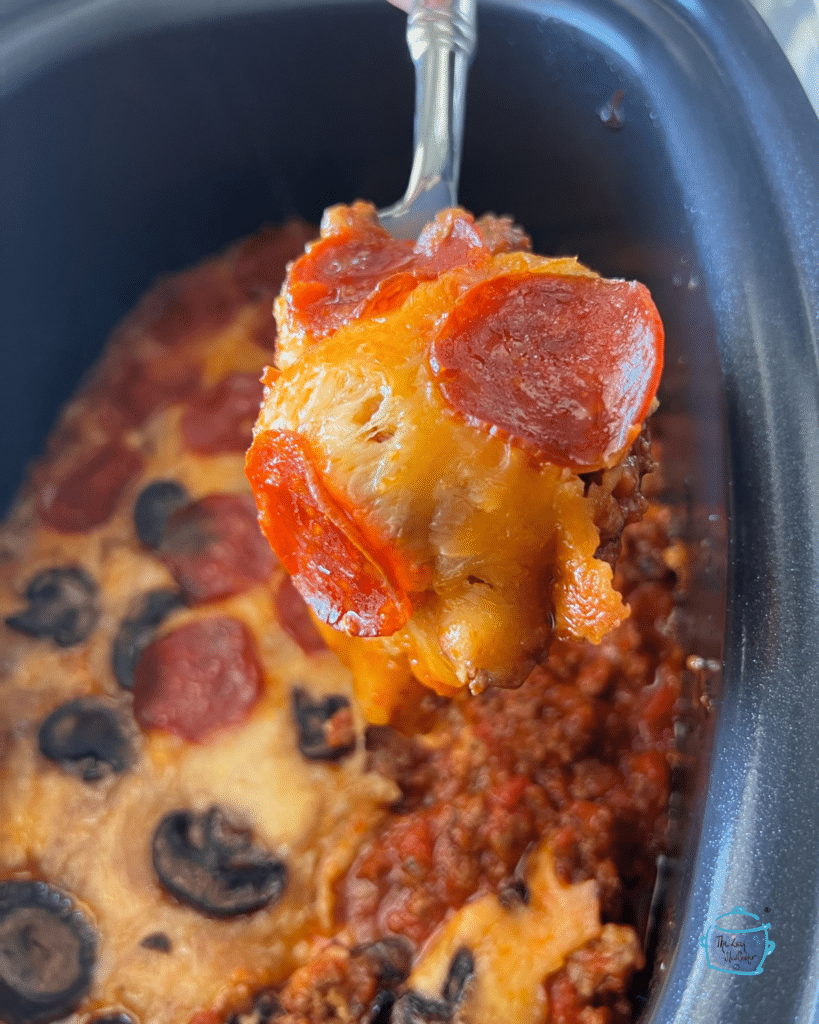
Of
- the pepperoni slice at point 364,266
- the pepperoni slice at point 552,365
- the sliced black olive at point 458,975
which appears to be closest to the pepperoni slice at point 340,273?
the pepperoni slice at point 364,266

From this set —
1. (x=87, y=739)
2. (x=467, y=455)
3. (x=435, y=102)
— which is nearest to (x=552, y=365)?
(x=467, y=455)

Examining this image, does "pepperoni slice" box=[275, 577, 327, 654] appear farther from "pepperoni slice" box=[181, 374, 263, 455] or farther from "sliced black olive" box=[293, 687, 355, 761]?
"pepperoni slice" box=[181, 374, 263, 455]

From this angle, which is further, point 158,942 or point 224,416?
point 224,416

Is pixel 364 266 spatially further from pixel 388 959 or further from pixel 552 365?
pixel 388 959

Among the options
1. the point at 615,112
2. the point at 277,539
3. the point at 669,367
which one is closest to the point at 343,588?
the point at 277,539

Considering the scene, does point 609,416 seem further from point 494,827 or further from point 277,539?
point 494,827

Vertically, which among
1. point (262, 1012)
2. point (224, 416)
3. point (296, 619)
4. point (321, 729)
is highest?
point (224, 416)

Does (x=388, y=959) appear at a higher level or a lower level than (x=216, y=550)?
lower
